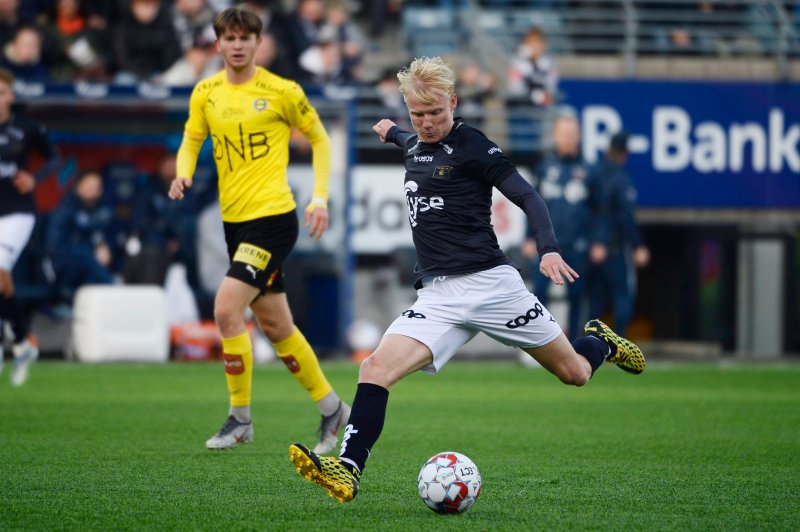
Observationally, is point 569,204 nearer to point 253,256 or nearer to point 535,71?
point 535,71

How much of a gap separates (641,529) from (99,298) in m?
10.9

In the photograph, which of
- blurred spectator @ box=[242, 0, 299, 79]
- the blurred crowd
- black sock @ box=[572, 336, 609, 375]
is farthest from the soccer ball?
blurred spectator @ box=[242, 0, 299, 79]

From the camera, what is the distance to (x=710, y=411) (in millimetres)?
10344

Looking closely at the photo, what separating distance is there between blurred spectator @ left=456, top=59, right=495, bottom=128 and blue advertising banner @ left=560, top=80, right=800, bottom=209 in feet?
3.99

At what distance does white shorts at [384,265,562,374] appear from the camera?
5977 millimetres

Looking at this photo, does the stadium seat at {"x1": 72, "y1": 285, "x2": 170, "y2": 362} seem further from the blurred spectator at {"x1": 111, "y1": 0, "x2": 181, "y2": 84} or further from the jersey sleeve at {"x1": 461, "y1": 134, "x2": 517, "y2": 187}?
the jersey sleeve at {"x1": 461, "y1": 134, "x2": 517, "y2": 187}

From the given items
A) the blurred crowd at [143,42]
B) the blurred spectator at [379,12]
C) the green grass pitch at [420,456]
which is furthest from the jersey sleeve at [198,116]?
the blurred spectator at [379,12]

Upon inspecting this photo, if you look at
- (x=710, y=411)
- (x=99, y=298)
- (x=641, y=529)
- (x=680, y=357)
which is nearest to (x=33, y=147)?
(x=99, y=298)

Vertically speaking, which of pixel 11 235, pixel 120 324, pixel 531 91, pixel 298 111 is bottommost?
pixel 120 324

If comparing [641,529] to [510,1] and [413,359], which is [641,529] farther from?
[510,1]

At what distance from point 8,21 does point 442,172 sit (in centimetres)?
1137

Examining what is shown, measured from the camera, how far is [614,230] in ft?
50.0

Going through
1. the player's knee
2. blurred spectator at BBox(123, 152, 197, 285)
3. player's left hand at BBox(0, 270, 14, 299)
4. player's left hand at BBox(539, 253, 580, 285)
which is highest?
player's left hand at BBox(539, 253, 580, 285)

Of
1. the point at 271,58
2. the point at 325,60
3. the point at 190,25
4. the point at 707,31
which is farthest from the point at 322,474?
the point at 707,31
